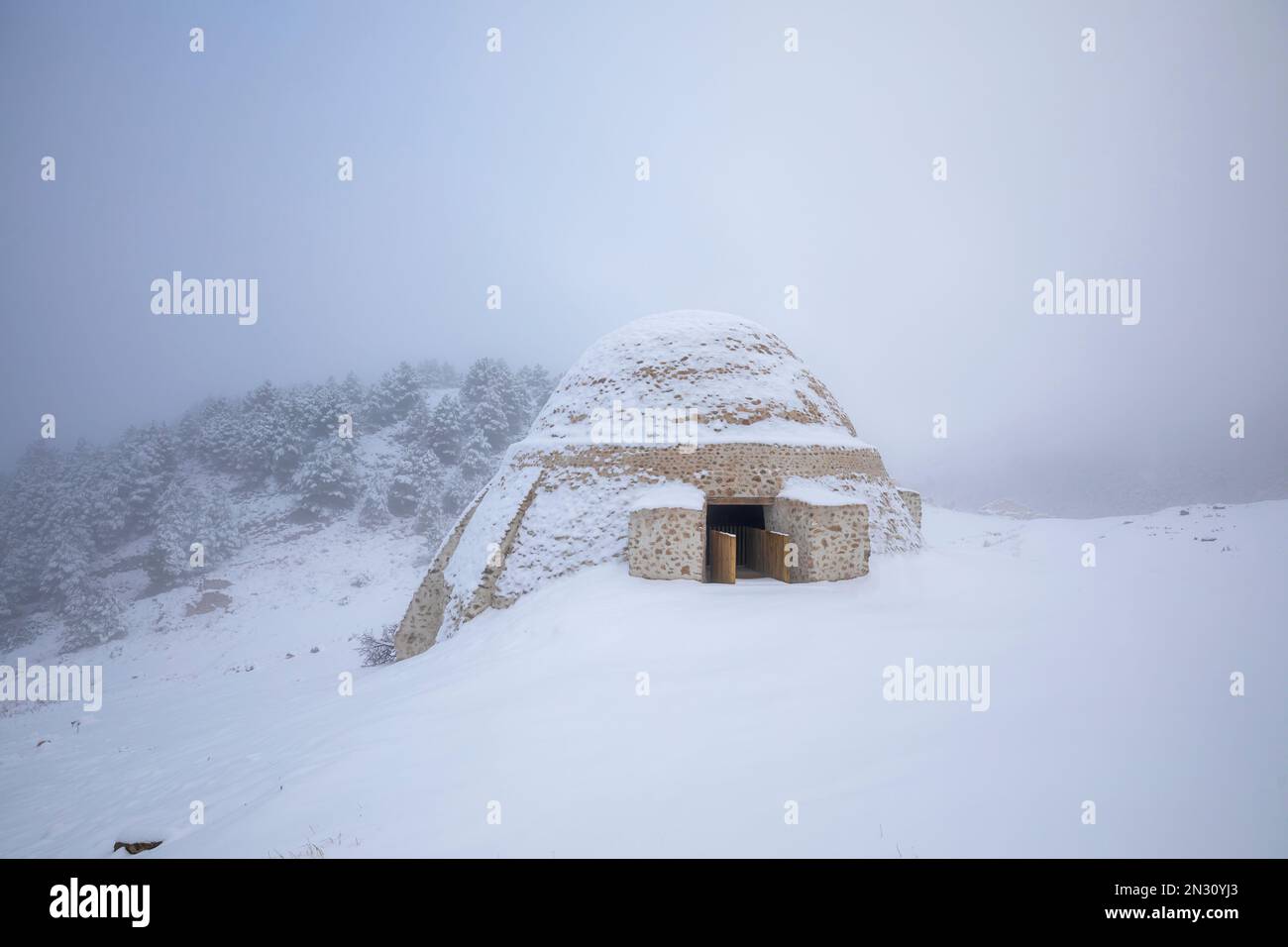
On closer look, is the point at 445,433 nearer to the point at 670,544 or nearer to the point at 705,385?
the point at 705,385

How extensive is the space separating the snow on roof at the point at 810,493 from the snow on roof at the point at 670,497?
190 cm

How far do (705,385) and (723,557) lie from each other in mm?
4798

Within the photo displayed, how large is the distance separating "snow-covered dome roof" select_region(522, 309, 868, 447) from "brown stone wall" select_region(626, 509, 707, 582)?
2.58 m

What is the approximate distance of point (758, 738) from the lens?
15.6 ft

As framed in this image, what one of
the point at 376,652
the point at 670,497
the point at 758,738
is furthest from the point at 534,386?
the point at 758,738

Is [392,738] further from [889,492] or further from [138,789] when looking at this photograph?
[889,492]

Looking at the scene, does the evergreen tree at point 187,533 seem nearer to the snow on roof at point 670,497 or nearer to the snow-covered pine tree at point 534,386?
→ the snow-covered pine tree at point 534,386

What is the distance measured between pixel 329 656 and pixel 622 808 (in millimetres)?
19532

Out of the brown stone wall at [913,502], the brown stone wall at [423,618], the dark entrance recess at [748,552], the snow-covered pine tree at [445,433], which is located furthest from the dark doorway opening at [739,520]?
the snow-covered pine tree at [445,433]

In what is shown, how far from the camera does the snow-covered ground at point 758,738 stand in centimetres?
355

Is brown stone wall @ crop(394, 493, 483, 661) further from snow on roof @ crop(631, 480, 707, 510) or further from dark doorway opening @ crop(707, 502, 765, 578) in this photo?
dark doorway opening @ crop(707, 502, 765, 578)

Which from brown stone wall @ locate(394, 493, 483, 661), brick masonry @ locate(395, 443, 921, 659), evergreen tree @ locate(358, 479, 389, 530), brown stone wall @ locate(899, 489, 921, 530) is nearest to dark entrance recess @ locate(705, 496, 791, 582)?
brick masonry @ locate(395, 443, 921, 659)

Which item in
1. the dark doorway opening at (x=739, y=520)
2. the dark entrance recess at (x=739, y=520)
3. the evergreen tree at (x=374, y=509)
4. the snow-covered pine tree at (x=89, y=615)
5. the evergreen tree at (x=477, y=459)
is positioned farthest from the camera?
the evergreen tree at (x=477, y=459)

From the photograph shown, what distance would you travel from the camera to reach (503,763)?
187 inches
